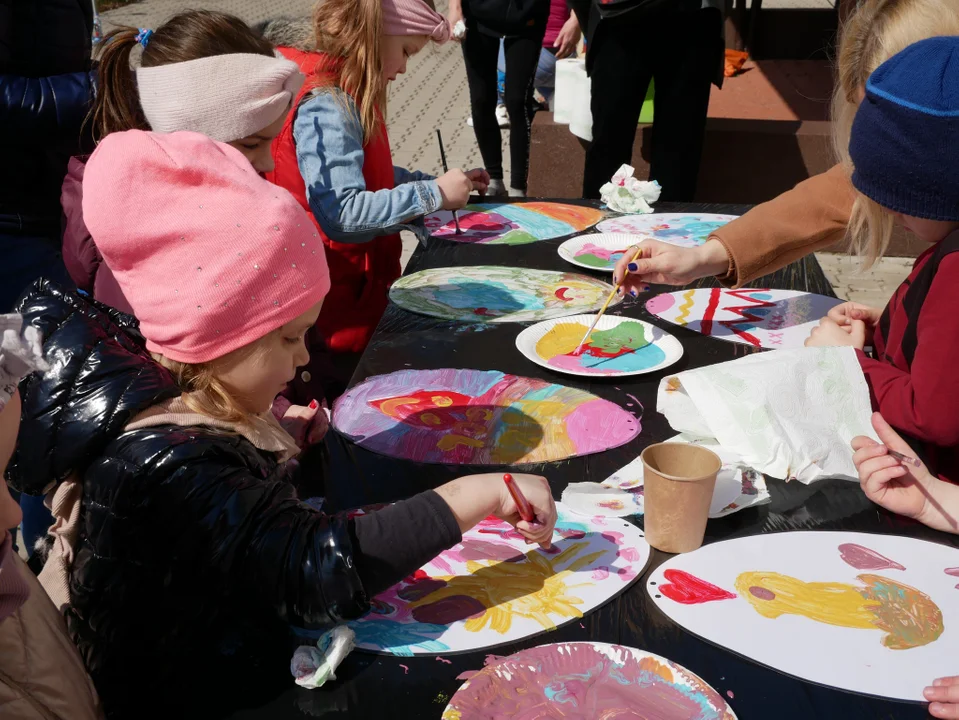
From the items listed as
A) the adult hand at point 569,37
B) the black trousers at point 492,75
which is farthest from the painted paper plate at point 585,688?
the adult hand at point 569,37

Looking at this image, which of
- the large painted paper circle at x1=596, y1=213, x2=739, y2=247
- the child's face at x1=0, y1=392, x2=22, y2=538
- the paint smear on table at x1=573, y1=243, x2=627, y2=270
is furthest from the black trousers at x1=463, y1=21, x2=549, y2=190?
the child's face at x1=0, y1=392, x2=22, y2=538

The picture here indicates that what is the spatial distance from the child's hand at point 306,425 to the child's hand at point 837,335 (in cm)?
98

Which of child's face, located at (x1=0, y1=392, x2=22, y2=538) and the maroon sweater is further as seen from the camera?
the maroon sweater

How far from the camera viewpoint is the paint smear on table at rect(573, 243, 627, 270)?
2.35 m

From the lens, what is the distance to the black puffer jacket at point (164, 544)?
1083 millimetres

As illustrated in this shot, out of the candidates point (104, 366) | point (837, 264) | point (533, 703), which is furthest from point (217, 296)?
point (837, 264)

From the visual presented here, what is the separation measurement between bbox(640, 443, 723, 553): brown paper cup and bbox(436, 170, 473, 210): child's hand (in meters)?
1.36

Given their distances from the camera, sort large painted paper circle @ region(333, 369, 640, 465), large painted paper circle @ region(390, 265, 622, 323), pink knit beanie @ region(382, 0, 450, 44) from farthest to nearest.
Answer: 1. pink knit beanie @ region(382, 0, 450, 44)
2. large painted paper circle @ region(390, 265, 622, 323)
3. large painted paper circle @ region(333, 369, 640, 465)

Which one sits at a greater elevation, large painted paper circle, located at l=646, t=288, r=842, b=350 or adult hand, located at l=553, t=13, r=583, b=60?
adult hand, located at l=553, t=13, r=583, b=60

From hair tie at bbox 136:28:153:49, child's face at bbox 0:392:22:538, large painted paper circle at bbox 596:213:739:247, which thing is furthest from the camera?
large painted paper circle at bbox 596:213:739:247

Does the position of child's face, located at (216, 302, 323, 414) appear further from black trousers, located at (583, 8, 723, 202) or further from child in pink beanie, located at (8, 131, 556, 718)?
black trousers, located at (583, 8, 723, 202)

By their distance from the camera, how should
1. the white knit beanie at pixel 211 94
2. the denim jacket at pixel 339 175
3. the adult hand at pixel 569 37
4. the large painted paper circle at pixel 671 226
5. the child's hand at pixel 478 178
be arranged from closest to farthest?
1. the white knit beanie at pixel 211 94
2. the denim jacket at pixel 339 175
3. the large painted paper circle at pixel 671 226
4. the child's hand at pixel 478 178
5. the adult hand at pixel 569 37

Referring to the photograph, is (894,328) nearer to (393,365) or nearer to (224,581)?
(393,365)

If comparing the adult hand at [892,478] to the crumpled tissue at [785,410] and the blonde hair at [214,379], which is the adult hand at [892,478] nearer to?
the crumpled tissue at [785,410]
